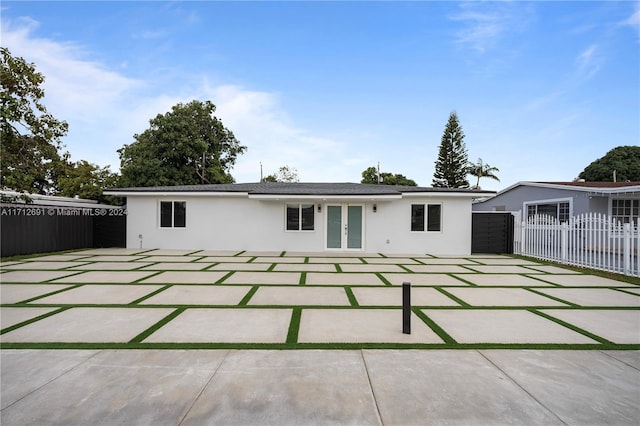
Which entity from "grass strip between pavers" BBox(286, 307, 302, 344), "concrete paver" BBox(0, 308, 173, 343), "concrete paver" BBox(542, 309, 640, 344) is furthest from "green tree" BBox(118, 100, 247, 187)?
"concrete paver" BBox(542, 309, 640, 344)

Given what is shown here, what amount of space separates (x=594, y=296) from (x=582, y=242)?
4166 millimetres

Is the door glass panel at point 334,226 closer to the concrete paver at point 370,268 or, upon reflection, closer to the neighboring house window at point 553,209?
the concrete paver at point 370,268

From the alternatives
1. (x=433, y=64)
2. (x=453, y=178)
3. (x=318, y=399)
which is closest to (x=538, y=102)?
(x=433, y=64)

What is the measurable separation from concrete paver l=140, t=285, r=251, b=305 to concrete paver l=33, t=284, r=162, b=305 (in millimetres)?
412

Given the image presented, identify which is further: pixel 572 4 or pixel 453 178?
pixel 453 178

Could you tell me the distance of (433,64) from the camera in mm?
15711

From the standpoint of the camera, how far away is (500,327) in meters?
4.13

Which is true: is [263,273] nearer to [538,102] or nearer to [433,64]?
[433,64]

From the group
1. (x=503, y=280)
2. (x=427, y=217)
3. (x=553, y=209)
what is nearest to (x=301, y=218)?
(x=427, y=217)

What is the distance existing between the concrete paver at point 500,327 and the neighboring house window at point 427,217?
8.25 meters

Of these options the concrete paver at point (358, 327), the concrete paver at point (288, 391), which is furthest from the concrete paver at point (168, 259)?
the concrete paver at point (288, 391)

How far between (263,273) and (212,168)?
20755 mm

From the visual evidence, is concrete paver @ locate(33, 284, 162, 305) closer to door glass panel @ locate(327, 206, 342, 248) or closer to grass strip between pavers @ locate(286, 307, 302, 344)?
grass strip between pavers @ locate(286, 307, 302, 344)

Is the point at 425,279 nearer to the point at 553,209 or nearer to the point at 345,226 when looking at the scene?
the point at 345,226
